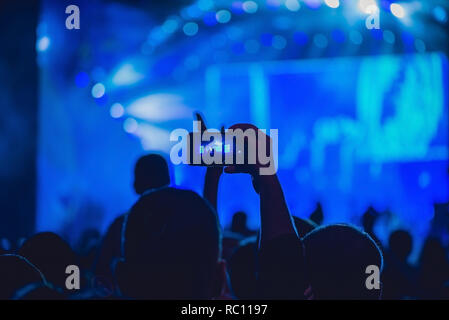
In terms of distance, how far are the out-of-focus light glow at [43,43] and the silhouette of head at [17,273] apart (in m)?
1.69

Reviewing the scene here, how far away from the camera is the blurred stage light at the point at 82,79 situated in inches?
119

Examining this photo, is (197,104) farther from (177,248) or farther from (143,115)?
(177,248)

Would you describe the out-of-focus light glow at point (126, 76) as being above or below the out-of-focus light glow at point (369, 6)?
below

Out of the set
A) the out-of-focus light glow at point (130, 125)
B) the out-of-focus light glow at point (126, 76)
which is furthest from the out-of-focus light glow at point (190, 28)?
the out-of-focus light glow at point (130, 125)

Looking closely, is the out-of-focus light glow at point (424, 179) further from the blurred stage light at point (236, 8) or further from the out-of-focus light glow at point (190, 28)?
the out-of-focus light glow at point (190, 28)

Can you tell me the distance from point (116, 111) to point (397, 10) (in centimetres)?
207

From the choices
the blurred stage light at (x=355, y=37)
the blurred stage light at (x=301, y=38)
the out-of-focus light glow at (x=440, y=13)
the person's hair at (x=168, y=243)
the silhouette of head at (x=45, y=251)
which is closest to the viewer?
the person's hair at (x=168, y=243)

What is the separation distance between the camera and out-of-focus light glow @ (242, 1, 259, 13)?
3.49 meters

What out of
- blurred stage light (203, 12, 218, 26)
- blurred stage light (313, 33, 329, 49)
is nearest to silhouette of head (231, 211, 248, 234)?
blurred stage light (203, 12, 218, 26)

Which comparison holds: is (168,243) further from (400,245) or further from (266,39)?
(266,39)

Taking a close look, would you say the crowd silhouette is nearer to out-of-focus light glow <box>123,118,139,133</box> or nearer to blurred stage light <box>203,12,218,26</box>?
out-of-focus light glow <box>123,118,139,133</box>

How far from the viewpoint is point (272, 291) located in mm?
1852

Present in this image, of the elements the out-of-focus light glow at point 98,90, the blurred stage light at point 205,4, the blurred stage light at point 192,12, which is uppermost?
the blurred stage light at point 192,12

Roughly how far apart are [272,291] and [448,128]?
2127mm
